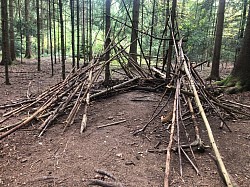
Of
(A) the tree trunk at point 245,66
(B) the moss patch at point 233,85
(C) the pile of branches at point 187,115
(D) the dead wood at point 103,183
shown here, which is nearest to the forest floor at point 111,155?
(D) the dead wood at point 103,183

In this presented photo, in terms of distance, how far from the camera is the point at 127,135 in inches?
178

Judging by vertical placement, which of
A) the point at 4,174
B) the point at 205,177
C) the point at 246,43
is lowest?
the point at 4,174

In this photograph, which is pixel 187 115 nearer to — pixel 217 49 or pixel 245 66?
pixel 245 66

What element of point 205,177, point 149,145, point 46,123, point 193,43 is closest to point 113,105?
point 46,123

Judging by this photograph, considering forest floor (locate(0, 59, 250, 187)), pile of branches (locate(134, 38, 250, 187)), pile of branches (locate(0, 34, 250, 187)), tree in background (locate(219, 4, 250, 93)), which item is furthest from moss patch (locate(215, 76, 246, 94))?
forest floor (locate(0, 59, 250, 187))

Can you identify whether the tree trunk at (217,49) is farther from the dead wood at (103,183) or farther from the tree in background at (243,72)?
the dead wood at (103,183)

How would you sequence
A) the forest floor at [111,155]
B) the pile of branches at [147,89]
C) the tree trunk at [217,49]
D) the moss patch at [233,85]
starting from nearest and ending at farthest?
the forest floor at [111,155]
the pile of branches at [147,89]
the moss patch at [233,85]
the tree trunk at [217,49]

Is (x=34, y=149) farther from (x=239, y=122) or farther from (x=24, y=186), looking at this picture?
(x=239, y=122)

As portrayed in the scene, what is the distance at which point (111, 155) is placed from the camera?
12.5 ft

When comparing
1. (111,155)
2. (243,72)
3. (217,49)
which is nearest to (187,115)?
(111,155)

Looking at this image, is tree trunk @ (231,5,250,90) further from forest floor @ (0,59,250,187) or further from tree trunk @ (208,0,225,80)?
tree trunk @ (208,0,225,80)

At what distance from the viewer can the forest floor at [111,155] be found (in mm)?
3250

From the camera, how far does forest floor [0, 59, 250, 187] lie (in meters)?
3.25

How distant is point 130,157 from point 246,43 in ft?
18.3
